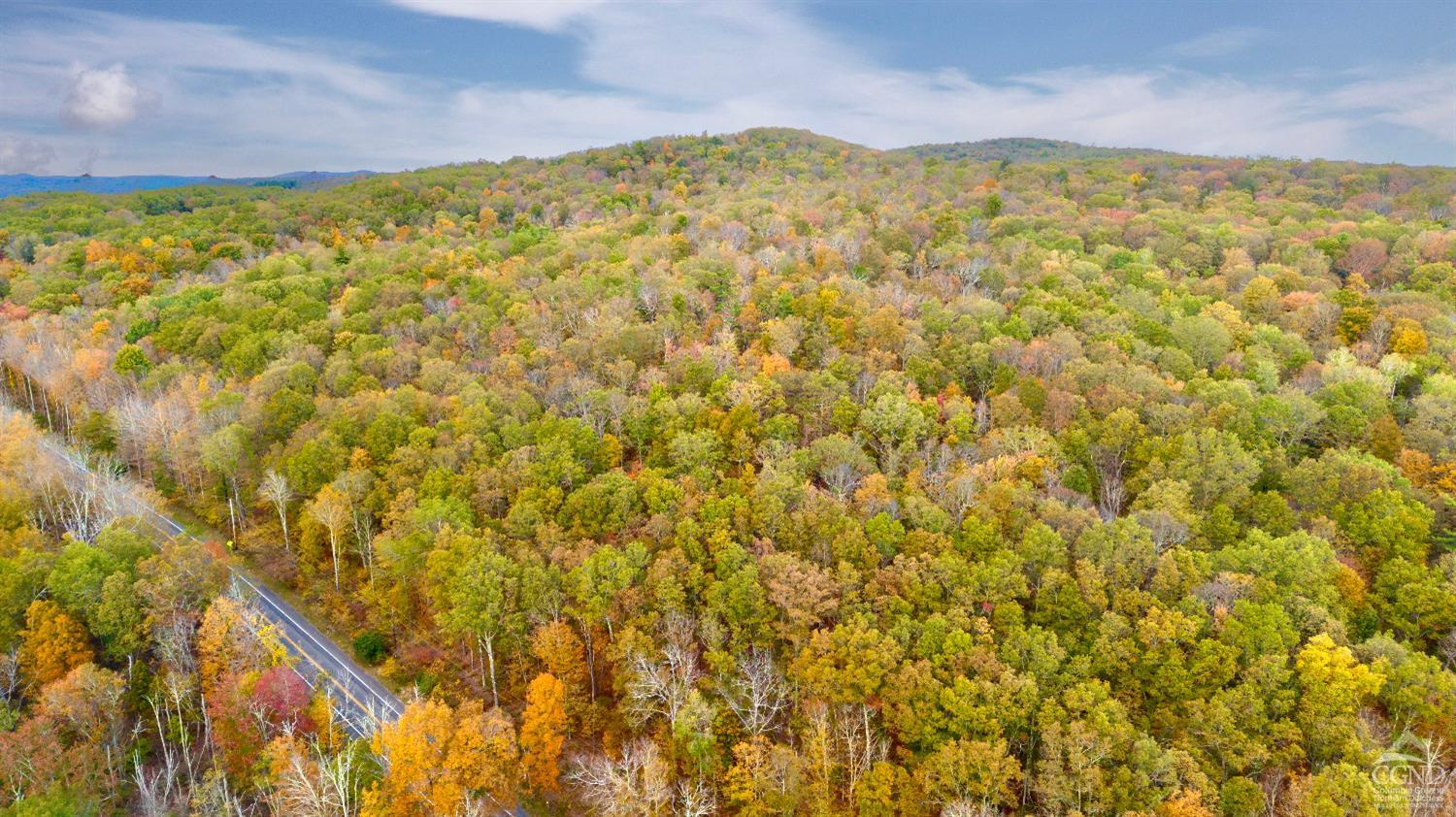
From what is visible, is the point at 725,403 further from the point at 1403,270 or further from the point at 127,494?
the point at 1403,270

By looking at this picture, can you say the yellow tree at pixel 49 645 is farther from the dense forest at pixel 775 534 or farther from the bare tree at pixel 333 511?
the bare tree at pixel 333 511

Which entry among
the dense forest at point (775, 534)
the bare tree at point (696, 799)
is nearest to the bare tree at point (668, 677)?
the dense forest at point (775, 534)

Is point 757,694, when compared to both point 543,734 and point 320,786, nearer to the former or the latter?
point 543,734

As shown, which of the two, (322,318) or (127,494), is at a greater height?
(322,318)

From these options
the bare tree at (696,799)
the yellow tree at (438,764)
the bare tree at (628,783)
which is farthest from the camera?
the yellow tree at (438,764)

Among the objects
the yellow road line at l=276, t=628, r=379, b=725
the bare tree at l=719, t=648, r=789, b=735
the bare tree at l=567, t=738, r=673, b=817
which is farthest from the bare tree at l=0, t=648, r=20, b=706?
the bare tree at l=719, t=648, r=789, b=735

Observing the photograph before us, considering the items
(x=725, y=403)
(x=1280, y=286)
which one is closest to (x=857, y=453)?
(x=725, y=403)
